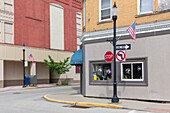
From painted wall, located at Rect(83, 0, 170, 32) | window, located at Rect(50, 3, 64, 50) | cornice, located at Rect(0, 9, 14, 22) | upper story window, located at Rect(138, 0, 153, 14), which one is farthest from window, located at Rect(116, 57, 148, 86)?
window, located at Rect(50, 3, 64, 50)

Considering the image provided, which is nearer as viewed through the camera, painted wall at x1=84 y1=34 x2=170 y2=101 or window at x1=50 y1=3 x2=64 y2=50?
painted wall at x1=84 y1=34 x2=170 y2=101

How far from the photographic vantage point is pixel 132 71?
14062 millimetres

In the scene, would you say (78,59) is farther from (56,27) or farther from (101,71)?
(56,27)

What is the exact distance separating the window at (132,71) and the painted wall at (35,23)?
2065cm

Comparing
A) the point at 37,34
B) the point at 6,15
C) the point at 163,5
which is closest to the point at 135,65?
the point at 163,5

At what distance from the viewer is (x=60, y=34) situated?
1511 inches

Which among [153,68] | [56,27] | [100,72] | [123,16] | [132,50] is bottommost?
[100,72]

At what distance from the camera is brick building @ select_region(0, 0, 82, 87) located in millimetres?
30953

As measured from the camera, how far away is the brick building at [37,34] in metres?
31.0

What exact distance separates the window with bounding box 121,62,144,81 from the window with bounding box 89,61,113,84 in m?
0.90

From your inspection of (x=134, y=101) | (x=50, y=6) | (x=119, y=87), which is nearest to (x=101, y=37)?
(x=119, y=87)

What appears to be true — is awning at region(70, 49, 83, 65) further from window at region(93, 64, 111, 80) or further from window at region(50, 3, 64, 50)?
window at region(50, 3, 64, 50)

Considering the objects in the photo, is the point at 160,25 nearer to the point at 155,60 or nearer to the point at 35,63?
the point at 155,60

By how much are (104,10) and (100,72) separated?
3.96m
